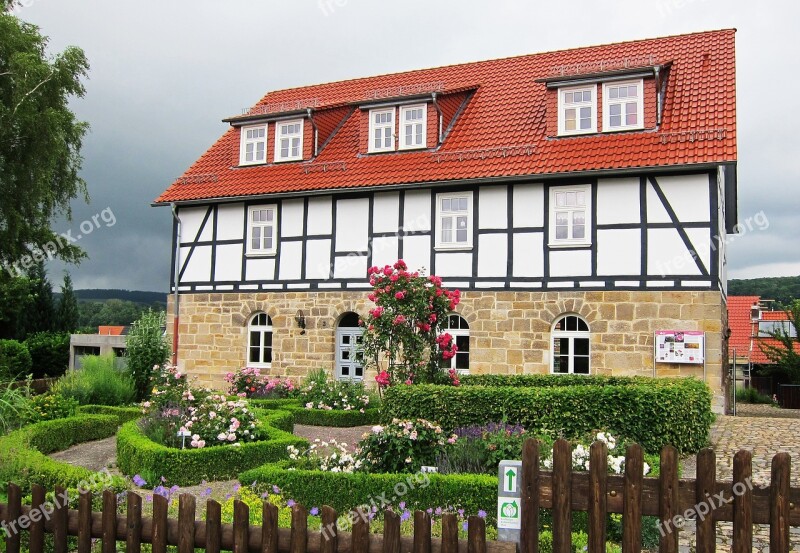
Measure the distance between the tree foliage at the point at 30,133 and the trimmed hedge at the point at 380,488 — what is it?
18638mm

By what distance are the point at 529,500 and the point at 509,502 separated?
4.5 inches

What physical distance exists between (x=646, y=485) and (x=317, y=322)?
606 inches

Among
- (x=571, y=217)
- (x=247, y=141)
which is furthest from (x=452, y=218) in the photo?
(x=247, y=141)

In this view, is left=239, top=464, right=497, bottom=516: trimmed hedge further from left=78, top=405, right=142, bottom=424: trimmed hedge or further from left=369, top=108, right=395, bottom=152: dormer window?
left=369, top=108, right=395, bottom=152: dormer window

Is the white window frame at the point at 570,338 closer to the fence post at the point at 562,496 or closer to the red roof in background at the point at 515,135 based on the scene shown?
the red roof in background at the point at 515,135

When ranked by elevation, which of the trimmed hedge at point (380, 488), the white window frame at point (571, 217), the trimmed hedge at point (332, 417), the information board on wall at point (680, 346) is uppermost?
the white window frame at point (571, 217)

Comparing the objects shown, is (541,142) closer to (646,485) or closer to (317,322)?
(317,322)

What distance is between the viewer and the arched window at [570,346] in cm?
1591

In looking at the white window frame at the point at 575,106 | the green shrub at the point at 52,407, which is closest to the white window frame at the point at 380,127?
the white window frame at the point at 575,106

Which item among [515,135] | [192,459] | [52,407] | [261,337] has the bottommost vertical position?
[192,459]

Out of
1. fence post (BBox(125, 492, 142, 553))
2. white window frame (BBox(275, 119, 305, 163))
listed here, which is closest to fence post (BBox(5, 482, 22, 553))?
fence post (BBox(125, 492, 142, 553))

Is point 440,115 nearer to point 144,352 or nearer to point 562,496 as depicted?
point 144,352

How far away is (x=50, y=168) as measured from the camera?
23.3 m

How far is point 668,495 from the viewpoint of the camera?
11.1 ft
